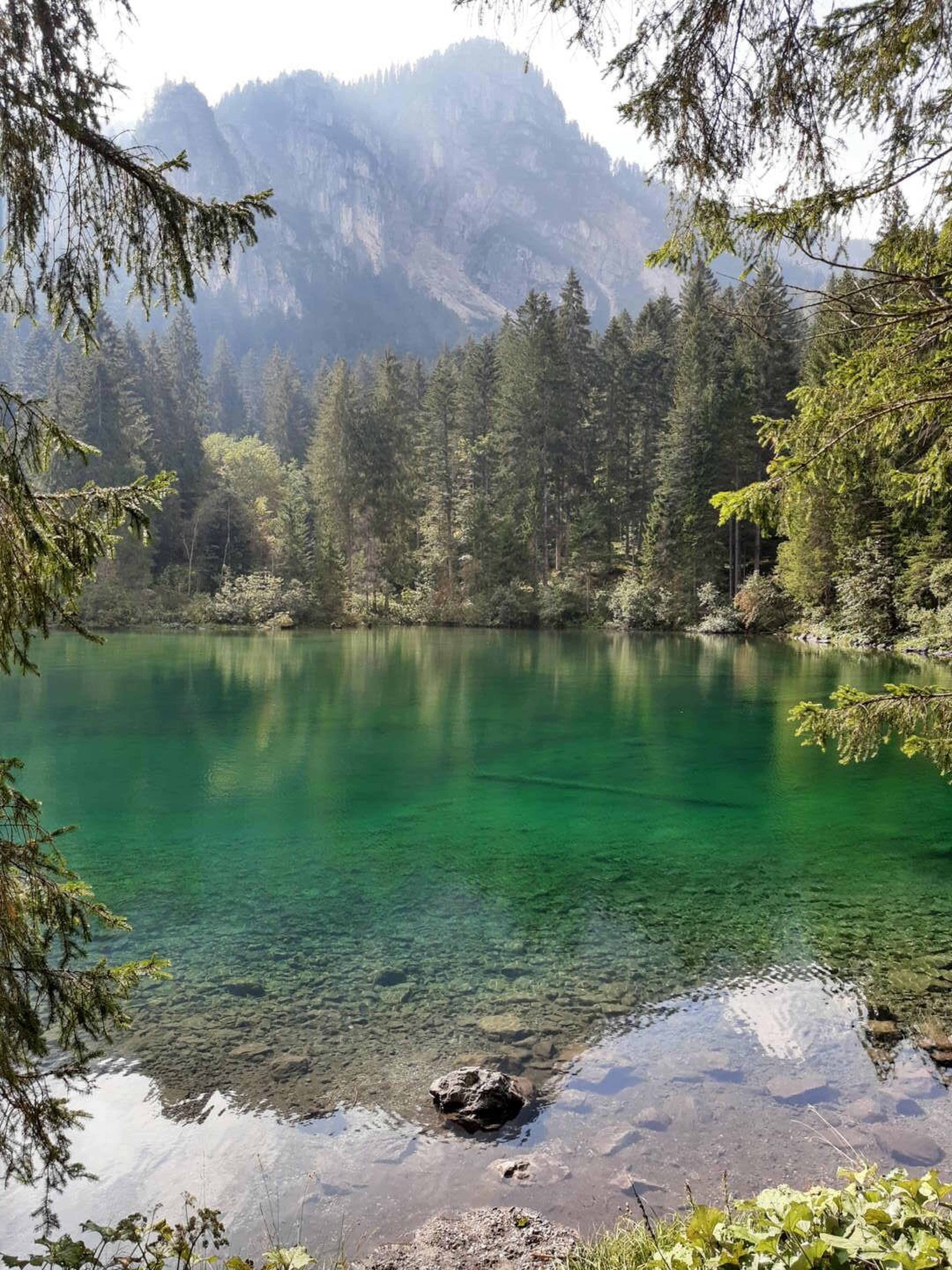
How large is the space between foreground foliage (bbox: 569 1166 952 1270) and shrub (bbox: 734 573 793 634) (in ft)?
141

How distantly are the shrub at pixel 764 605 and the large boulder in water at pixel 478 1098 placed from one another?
41.0m

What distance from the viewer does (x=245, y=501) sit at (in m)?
64.3

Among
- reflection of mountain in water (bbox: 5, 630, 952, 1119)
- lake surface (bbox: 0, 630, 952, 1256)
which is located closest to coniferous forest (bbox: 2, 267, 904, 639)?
reflection of mountain in water (bbox: 5, 630, 952, 1119)

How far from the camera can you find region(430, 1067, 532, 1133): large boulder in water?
478cm

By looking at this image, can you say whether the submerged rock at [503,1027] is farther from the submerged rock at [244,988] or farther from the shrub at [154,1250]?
the shrub at [154,1250]

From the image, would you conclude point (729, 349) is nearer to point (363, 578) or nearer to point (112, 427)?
point (363, 578)

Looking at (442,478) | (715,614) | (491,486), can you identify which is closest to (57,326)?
(715,614)

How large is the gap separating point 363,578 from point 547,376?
775 inches

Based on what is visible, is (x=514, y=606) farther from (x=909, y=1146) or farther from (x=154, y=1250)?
(x=154, y=1250)

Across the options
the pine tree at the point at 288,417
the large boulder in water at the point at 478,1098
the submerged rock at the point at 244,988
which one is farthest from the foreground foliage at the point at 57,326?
the pine tree at the point at 288,417

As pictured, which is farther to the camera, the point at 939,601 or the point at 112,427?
the point at 112,427

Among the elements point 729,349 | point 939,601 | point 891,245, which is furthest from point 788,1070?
point 729,349

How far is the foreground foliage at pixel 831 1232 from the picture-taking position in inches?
87.1

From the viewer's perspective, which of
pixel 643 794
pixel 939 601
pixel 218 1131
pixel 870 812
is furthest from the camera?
pixel 939 601
